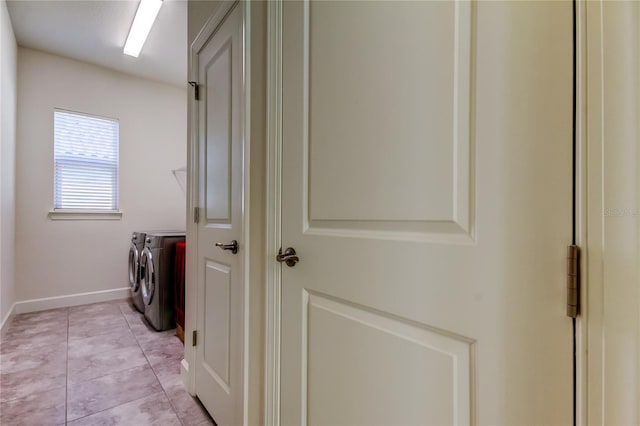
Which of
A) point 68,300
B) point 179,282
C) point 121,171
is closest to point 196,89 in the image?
point 179,282

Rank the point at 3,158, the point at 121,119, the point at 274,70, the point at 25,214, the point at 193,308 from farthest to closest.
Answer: the point at 121,119 < the point at 25,214 < the point at 3,158 < the point at 193,308 < the point at 274,70

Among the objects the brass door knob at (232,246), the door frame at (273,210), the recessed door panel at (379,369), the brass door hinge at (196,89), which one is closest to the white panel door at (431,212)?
the recessed door panel at (379,369)

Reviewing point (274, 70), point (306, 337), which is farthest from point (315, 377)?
point (274, 70)

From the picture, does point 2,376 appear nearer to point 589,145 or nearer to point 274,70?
point 274,70

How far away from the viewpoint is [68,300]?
3.32 meters

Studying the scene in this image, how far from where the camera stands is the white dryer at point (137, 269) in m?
3.05

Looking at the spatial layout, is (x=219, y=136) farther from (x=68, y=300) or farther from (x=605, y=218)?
(x=68, y=300)

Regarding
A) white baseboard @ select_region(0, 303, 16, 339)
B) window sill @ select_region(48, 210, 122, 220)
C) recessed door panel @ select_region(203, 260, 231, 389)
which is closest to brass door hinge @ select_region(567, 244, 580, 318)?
recessed door panel @ select_region(203, 260, 231, 389)

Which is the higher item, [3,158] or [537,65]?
[3,158]

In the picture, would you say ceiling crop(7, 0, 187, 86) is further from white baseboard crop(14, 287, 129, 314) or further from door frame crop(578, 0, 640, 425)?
door frame crop(578, 0, 640, 425)

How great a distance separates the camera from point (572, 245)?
47 cm

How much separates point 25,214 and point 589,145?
172 inches

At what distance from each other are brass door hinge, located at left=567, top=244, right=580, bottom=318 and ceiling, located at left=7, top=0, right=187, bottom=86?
2995mm

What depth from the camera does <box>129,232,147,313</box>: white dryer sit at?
3.05 m
